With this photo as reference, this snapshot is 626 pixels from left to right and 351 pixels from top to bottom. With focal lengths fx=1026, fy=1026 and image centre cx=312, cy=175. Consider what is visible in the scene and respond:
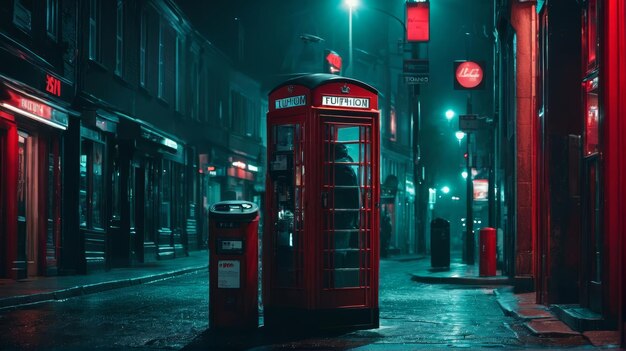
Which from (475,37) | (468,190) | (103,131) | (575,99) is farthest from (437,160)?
(575,99)

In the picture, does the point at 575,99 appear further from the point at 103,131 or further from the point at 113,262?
the point at 113,262

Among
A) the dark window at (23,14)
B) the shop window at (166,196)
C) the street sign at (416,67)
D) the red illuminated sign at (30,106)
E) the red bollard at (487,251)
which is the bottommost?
the red bollard at (487,251)

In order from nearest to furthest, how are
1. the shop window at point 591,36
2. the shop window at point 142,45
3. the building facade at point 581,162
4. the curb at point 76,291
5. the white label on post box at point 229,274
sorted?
the building facade at point 581,162, the white label on post box at point 229,274, the shop window at point 591,36, the curb at point 76,291, the shop window at point 142,45

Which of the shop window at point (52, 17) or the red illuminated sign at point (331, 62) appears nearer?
the shop window at point (52, 17)

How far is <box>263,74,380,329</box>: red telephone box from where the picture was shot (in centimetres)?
1145

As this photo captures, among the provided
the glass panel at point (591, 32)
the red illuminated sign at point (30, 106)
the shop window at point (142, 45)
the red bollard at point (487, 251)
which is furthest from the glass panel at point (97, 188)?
the glass panel at point (591, 32)

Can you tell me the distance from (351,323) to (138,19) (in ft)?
65.0

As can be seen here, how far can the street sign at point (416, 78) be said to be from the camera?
101 ft

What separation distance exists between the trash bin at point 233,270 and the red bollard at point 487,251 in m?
12.9

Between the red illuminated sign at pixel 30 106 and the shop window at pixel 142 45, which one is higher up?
the shop window at pixel 142 45

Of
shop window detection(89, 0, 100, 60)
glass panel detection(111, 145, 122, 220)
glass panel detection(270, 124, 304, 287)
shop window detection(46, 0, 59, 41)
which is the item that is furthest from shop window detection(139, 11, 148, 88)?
glass panel detection(270, 124, 304, 287)

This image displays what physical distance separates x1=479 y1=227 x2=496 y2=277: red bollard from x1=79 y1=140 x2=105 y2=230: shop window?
9.27 metres

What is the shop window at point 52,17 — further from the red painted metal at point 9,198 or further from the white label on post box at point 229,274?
the white label on post box at point 229,274

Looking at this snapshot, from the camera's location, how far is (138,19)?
2967cm
